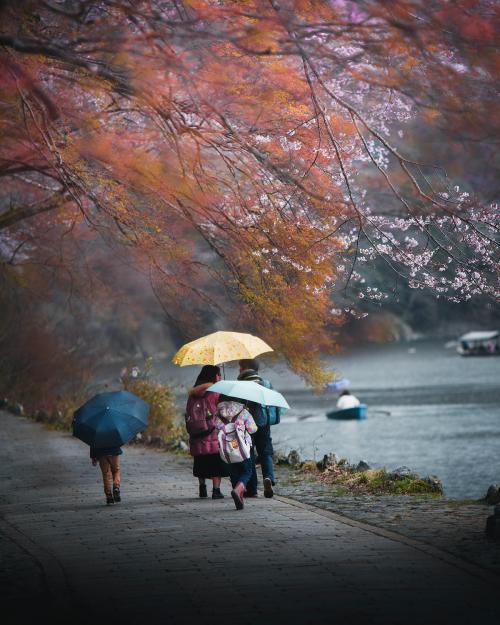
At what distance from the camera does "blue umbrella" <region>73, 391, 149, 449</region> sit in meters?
10.5

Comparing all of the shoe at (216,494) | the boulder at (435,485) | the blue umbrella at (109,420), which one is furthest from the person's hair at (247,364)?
the boulder at (435,485)

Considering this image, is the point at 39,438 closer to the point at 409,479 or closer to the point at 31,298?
the point at 31,298

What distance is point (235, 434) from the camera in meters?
10.2

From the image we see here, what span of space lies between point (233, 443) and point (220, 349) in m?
1.13

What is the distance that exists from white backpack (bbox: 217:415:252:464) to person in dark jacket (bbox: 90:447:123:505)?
1.21 meters

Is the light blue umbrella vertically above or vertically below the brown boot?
above

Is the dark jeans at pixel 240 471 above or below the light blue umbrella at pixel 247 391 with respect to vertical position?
below

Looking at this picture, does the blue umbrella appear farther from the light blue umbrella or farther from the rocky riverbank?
the rocky riverbank

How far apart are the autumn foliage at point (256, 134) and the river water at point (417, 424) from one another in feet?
13.6

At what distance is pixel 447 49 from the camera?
312 inches

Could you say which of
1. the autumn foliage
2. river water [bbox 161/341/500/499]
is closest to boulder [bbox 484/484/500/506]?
the autumn foliage

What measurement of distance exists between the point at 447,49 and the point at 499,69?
1.80 feet

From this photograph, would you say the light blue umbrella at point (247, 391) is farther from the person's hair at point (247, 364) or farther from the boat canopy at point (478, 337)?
the boat canopy at point (478, 337)

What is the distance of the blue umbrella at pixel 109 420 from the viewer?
10.5 meters
